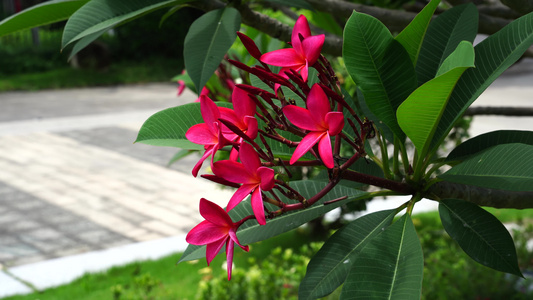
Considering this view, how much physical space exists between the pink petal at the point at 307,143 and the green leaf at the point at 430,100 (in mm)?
105

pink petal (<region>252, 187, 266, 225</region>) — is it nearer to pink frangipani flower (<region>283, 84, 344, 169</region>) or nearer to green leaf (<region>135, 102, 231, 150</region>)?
pink frangipani flower (<region>283, 84, 344, 169</region>)

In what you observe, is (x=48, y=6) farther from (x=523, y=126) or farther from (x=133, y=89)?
(x=133, y=89)

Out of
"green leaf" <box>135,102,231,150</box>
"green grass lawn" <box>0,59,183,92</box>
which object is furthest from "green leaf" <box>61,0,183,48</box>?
"green grass lawn" <box>0,59,183,92</box>

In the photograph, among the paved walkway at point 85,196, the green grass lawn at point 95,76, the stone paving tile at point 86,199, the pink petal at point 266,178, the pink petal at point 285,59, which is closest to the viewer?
the pink petal at point 266,178

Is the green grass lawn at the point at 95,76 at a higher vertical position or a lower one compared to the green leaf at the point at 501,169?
lower

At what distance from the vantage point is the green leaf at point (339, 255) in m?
0.80

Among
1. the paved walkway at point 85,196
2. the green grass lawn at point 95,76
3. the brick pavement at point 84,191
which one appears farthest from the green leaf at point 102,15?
the green grass lawn at point 95,76

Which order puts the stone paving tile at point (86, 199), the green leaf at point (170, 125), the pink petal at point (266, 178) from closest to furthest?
the pink petal at point (266, 178) → the green leaf at point (170, 125) → the stone paving tile at point (86, 199)

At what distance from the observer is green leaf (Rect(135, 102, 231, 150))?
85cm

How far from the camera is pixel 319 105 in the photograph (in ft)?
2.10

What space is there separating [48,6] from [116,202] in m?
4.37

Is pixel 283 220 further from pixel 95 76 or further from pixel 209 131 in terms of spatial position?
pixel 95 76

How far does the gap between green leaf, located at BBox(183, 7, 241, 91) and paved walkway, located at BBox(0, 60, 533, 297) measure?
276 centimetres

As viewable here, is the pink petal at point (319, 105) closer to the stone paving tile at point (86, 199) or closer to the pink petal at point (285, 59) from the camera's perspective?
the pink petal at point (285, 59)
